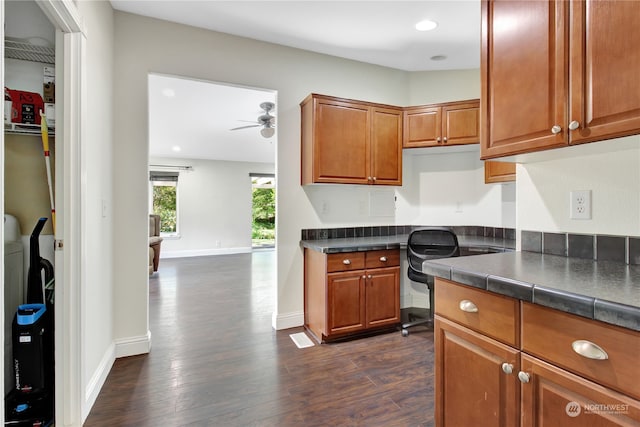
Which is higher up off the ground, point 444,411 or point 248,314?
point 444,411

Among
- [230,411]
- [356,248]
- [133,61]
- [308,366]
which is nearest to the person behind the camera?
[230,411]

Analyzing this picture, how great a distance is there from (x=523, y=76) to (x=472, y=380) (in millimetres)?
1194

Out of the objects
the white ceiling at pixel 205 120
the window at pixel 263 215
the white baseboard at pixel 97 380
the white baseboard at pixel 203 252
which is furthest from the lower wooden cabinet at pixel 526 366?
the window at pixel 263 215

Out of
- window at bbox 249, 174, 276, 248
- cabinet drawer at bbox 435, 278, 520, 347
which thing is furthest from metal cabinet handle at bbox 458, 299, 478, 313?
window at bbox 249, 174, 276, 248

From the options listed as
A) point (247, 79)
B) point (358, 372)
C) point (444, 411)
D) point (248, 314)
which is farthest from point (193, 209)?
point (444, 411)

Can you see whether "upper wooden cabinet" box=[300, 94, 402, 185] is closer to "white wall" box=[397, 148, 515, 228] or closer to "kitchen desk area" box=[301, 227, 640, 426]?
"white wall" box=[397, 148, 515, 228]

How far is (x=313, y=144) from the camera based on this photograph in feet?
9.31

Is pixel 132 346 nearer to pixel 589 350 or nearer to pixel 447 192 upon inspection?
pixel 589 350

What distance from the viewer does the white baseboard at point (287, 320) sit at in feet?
9.98

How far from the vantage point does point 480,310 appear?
3.74ft

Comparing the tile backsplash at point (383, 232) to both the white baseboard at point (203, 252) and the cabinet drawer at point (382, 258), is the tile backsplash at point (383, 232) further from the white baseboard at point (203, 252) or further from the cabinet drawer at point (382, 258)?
the white baseboard at point (203, 252)

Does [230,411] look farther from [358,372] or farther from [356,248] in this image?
[356,248]

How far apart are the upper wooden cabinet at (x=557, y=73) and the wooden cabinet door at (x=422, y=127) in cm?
175

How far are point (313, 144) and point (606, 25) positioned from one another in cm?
207
